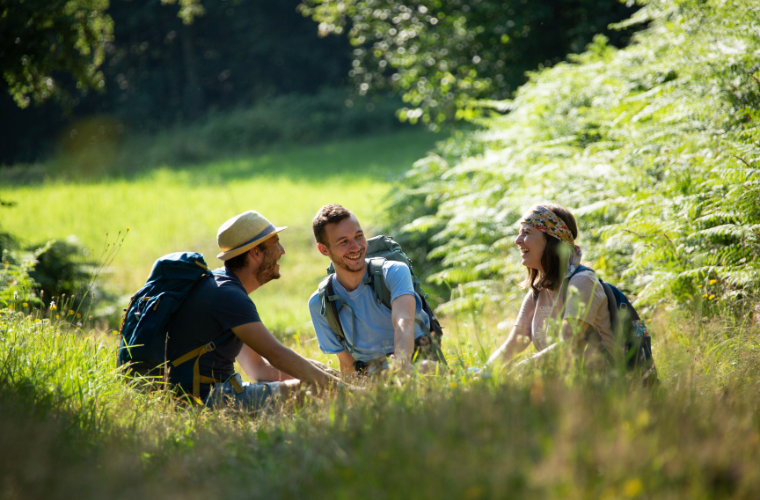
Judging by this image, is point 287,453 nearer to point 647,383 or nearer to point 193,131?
point 647,383

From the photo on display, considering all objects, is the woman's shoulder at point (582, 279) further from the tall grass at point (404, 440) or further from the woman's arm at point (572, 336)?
the tall grass at point (404, 440)

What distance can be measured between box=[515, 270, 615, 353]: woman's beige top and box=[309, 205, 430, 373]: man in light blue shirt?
75cm

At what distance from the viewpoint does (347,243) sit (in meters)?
4.15

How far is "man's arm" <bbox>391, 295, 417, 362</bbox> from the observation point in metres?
3.79

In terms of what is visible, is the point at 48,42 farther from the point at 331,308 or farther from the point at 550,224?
the point at 550,224

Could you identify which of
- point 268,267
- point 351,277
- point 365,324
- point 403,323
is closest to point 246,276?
point 268,267

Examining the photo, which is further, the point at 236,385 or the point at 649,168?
the point at 649,168

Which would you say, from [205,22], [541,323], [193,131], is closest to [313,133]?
[193,131]

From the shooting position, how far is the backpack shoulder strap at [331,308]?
13.9ft

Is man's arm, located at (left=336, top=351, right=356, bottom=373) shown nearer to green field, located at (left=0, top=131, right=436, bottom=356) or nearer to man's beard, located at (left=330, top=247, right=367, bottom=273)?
man's beard, located at (left=330, top=247, right=367, bottom=273)

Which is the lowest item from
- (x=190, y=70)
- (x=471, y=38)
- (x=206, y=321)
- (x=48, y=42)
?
(x=206, y=321)

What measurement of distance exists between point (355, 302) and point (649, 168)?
11.3ft

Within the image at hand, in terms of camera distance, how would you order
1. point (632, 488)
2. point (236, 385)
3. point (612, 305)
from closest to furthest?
point (632, 488) → point (612, 305) → point (236, 385)

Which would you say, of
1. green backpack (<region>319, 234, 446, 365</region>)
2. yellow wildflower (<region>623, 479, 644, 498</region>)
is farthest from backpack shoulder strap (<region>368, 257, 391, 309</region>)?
yellow wildflower (<region>623, 479, 644, 498</region>)
